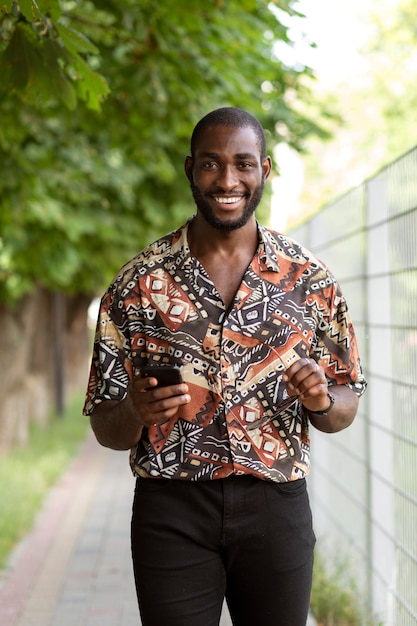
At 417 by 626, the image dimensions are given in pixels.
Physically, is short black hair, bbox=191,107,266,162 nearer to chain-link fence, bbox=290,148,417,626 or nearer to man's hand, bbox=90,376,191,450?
man's hand, bbox=90,376,191,450

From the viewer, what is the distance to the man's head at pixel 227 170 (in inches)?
121

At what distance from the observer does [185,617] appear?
3016 mm

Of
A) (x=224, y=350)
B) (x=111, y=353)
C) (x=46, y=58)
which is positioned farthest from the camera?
(x=46, y=58)

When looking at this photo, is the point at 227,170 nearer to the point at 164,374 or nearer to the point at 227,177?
the point at 227,177

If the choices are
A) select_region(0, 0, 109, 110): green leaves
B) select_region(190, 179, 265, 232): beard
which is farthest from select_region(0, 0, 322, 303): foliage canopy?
select_region(190, 179, 265, 232): beard

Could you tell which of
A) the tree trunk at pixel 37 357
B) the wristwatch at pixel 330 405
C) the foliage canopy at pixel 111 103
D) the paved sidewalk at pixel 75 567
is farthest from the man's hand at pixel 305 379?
the tree trunk at pixel 37 357

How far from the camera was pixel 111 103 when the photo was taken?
6.80 m

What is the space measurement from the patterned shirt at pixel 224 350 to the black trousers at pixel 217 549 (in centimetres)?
7

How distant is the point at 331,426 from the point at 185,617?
69 cm

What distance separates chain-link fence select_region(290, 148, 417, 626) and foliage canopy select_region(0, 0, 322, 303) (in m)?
1.23

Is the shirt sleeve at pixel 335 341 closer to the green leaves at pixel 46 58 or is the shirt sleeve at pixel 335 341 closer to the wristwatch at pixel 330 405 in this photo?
the wristwatch at pixel 330 405

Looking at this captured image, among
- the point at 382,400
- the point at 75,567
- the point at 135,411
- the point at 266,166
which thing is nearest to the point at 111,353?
the point at 135,411

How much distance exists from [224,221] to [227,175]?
5.4 inches

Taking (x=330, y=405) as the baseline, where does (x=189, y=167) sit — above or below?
above
